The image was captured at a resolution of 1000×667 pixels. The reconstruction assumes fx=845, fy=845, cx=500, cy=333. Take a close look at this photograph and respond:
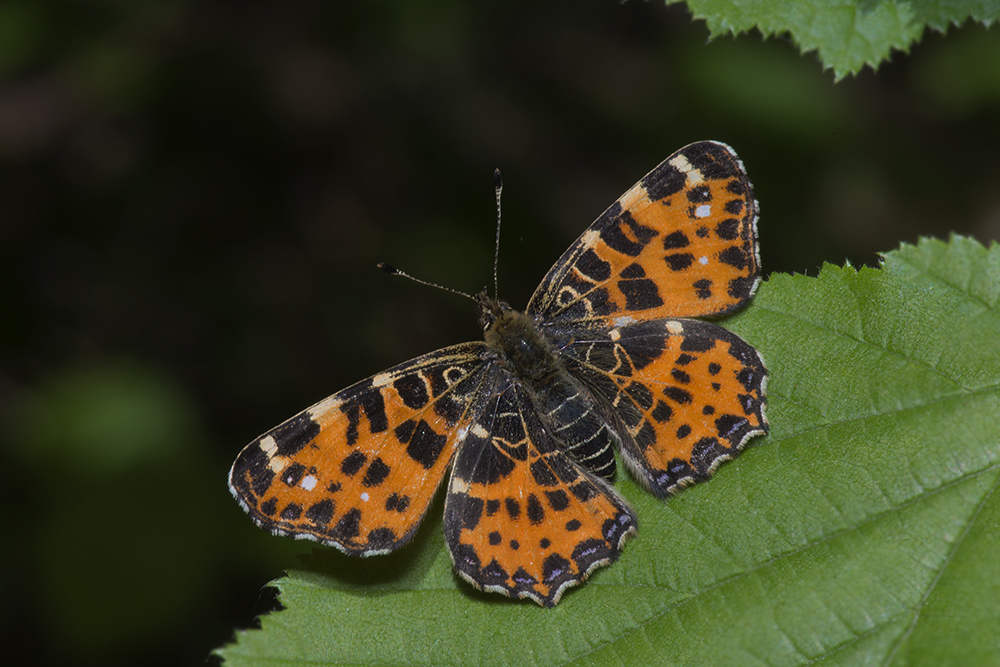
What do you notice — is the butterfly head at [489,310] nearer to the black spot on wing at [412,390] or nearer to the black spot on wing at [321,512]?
the black spot on wing at [412,390]

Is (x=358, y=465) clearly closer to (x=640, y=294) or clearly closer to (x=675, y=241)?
(x=640, y=294)

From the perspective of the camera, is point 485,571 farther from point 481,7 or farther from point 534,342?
point 481,7

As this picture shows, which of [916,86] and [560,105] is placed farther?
[560,105]

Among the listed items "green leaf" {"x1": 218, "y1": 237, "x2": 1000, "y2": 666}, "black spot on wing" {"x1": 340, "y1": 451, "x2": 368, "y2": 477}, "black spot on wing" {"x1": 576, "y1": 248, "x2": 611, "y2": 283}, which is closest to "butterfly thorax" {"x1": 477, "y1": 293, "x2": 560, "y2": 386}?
"black spot on wing" {"x1": 576, "y1": 248, "x2": 611, "y2": 283}

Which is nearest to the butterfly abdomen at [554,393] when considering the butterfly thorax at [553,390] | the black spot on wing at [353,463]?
the butterfly thorax at [553,390]

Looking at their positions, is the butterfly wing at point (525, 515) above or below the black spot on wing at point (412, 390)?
below

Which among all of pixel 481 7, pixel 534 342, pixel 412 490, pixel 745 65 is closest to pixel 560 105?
pixel 481 7
